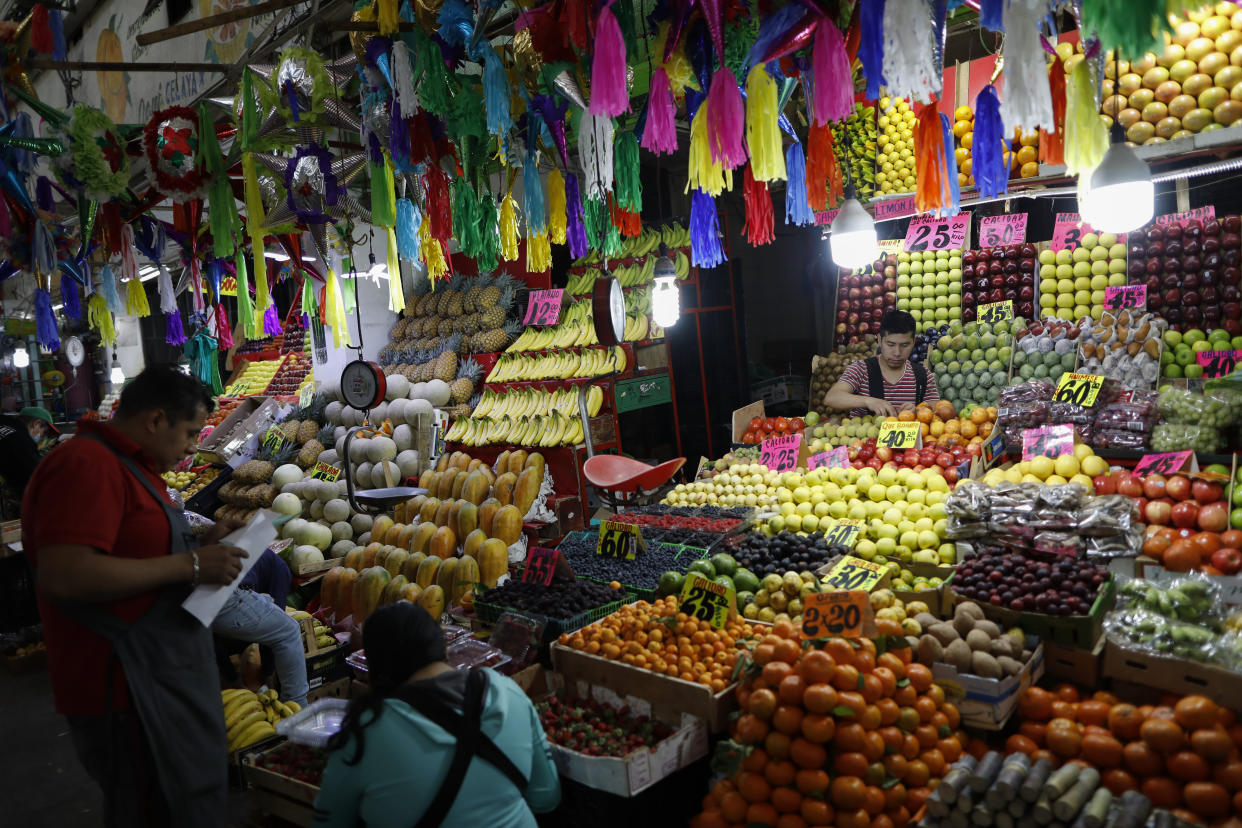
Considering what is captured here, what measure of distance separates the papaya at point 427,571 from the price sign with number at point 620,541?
115cm

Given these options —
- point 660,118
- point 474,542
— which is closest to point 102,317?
point 474,542

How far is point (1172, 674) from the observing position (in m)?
2.34

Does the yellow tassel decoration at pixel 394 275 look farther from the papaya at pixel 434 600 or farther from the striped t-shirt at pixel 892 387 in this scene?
the striped t-shirt at pixel 892 387

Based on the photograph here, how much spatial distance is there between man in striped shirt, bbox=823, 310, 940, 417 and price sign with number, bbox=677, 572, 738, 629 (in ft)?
7.85

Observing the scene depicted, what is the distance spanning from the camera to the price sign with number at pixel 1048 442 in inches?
152

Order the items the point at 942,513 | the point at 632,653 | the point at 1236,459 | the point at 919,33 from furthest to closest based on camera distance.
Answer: the point at 942,513 → the point at 1236,459 → the point at 632,653 → the point at 919,33

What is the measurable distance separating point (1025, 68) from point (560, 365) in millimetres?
4747

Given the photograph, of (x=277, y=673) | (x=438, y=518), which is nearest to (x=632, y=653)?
(x=277, y=673)

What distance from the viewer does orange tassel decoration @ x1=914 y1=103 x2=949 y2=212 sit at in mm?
3053

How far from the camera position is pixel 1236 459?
3348 mm

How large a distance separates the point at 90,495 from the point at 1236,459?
4259 millimetres

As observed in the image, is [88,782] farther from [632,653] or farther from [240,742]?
[632,653]

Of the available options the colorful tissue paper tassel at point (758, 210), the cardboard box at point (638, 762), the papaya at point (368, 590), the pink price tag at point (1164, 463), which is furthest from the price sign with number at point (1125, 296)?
the papaya at point (368, 590)

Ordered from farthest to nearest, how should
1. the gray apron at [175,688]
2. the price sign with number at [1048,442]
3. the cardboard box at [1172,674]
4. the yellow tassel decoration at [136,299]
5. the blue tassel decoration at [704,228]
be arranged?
the yellow tassel decoration at [136,299], the price sign with number at [1048,442], the blue tassel decoration at [704,228], the cardboard box at [1172,674], the gray apron at [175,688]
